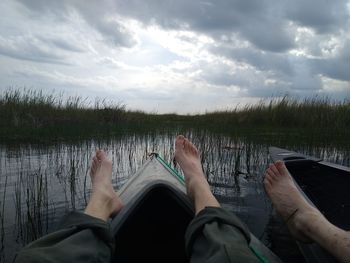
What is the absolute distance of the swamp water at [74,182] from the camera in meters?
3.30

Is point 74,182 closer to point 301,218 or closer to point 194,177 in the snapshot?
point 194,177

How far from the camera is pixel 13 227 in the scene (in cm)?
329

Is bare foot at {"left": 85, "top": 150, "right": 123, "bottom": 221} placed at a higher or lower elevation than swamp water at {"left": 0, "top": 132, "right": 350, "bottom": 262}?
higher

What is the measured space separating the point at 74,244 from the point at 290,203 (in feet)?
5.59

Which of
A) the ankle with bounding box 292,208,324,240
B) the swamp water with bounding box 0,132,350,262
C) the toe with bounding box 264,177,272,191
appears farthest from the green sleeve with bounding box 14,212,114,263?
the toe with bounding box 264,177,272,191

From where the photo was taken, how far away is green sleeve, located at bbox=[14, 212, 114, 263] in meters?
1.22

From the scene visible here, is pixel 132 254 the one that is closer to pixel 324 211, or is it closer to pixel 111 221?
pixel 111 221

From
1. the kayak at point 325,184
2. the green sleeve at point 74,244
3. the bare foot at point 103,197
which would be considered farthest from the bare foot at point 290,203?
the green sleeve at point 74,244

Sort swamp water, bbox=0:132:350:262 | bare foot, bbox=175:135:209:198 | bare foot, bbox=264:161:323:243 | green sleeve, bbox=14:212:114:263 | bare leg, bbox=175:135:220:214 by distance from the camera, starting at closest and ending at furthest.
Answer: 1. green sleeve, bbox=14:212:114:263
2. bare leg, bbox=175:135:220:214
3. bare foot, bbox=264:161:323:243
4. bare foot, bbox=175:135:209:198
5. swamp water, bbox=0:132:350:262

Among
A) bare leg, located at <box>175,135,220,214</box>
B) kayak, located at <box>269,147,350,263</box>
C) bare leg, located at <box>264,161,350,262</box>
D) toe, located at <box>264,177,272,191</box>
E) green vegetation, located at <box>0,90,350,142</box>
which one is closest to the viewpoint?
bare leg, located at <box>264,161,350,262</box>

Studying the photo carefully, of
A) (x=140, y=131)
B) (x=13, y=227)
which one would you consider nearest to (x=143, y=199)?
(x=13, y=227)

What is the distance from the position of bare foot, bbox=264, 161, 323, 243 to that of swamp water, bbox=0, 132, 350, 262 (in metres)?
0.63

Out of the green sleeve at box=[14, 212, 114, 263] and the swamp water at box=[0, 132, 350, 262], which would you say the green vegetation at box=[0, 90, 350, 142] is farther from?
the green sleeve at box=[14, 212, 114, 263]

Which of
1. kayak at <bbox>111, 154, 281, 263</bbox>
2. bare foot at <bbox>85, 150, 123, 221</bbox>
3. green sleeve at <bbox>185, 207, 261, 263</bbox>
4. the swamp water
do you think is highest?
green sleeve at <bbox>185, 207, 261, 263</bbox>
